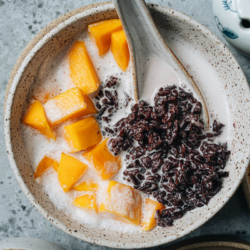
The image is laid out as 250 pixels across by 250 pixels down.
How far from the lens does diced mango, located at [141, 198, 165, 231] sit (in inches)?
51.6

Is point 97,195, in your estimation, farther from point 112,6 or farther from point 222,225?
point 112,6

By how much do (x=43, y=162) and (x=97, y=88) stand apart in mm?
395

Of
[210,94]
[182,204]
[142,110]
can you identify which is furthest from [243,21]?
[182,204]

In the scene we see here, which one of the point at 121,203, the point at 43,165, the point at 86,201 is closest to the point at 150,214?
the point at 121,203

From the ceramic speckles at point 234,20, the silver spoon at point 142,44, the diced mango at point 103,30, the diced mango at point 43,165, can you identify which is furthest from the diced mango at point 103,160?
the ceramic speckles at point 234,20

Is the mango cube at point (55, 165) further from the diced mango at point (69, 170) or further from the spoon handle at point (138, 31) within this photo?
the spoon handle at point (138, 31)

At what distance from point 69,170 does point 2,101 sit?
1.87 feet

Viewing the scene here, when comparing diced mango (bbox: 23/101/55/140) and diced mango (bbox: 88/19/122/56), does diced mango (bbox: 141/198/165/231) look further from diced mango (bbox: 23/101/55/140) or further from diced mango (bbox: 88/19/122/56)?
diced mango (bbox: 88/19/122/56)

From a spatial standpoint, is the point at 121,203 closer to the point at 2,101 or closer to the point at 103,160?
the point at 103,160

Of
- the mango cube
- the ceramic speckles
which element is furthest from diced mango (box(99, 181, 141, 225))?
the ceramic speckles

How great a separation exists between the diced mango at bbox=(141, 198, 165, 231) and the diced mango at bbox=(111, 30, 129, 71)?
1.93 feet

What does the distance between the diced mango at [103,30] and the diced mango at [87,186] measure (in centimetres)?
59

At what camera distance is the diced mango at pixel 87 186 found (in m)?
1.33

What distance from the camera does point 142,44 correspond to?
1.29 m
